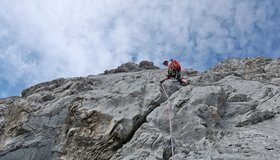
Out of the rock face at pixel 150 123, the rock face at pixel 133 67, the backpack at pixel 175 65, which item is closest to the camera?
the rock face at pixel 150 123

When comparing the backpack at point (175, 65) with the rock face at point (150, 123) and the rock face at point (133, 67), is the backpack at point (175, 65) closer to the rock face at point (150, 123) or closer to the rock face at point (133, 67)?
the rock face at point (150, 123)

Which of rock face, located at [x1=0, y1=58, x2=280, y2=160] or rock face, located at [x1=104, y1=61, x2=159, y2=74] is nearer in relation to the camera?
rock face, located at [x1=0, y1=58, x2=280, y2=160]

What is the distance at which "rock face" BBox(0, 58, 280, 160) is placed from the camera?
1385cm

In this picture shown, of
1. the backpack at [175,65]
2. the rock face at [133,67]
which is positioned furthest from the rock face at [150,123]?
the rock face at [133,67]

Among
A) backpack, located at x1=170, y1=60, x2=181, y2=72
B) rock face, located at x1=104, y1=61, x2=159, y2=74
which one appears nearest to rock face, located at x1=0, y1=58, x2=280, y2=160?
backpack, located at x1=170, y1=60, x2=181, y2=72

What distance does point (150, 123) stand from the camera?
16.0 m

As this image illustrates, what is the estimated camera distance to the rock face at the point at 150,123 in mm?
13853

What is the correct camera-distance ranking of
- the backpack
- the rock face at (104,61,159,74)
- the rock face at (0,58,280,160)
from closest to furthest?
the rock face at (0,58,280,160), the backpack, the rock face at (104,61,159,74)

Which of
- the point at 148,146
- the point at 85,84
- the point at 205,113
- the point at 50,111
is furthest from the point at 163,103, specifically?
the point at 85,84

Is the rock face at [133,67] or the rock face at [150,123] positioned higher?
the rock face at [133,67]

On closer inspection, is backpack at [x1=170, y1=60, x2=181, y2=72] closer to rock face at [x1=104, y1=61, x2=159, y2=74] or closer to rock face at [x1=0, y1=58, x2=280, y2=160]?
rock face at [x1=0, y1=58, x2=280, y2=160]

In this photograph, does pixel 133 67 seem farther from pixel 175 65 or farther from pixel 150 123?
pixel 150 123

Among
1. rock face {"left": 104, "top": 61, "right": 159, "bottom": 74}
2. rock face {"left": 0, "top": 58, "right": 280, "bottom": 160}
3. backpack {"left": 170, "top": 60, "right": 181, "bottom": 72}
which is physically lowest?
rock face {"left": 0, "top": 58, "right": 280, "bottom": 160}

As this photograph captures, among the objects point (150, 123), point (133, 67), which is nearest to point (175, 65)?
point (150, 123)
